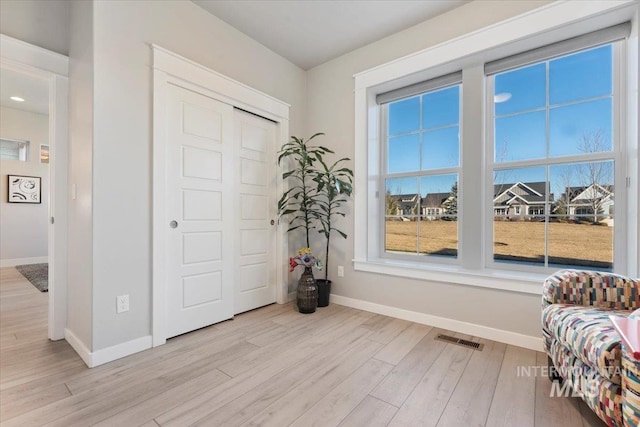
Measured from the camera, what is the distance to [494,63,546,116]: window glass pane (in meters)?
2.33

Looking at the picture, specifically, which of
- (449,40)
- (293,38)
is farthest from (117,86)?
(449,40)

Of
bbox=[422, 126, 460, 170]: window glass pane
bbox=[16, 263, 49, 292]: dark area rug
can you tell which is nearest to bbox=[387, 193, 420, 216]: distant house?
bbox=[422, 126, 460, 170]: window glass pane

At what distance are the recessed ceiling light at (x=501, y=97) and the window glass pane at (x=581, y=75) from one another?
29cm

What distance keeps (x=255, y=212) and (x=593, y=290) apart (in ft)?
8.69

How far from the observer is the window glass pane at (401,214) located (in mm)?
2936

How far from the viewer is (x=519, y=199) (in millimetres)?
2371

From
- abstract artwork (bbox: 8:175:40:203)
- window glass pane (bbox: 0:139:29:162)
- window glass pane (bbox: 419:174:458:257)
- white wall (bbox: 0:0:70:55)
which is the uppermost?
white wall (bbox: 0:0:70:55)

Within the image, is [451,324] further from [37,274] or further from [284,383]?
[37,274]

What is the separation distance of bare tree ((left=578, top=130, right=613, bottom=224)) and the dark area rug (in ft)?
18.8

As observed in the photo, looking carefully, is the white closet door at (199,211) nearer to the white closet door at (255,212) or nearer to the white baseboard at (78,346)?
the white closet door at (255,212)

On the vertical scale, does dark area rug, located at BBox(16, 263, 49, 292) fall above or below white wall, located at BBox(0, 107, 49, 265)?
below

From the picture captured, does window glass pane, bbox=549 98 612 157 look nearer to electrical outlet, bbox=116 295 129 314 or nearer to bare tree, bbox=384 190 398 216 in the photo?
bare tree, bbox=384 190 398 216

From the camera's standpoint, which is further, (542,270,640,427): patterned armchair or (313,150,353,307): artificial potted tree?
(313,150,353,307): artificial potted tree

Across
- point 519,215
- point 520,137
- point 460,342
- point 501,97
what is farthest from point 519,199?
point 460,342
